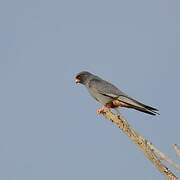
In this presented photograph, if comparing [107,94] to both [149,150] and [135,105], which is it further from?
[149,150]

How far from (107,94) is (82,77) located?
192 centimetres

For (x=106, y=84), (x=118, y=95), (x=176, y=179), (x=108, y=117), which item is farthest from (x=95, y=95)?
(x=176, y=179)

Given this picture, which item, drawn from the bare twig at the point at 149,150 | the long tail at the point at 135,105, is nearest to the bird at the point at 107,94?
the long tail at the point at 135,105

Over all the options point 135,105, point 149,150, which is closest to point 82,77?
point 135,105

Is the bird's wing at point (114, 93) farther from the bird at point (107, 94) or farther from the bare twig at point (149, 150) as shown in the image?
the bare twig at point (149, 150)

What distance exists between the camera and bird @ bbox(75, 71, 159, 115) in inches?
348

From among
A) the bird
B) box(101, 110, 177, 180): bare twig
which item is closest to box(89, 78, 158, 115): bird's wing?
the bird

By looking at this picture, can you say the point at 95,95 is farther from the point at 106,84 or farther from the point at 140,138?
the point at 140,138

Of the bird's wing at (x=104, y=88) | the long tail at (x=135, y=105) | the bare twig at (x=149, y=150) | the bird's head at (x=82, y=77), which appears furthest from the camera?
the bird's head at (x=82, y=77)

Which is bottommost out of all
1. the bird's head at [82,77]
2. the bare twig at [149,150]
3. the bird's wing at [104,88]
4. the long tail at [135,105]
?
the bare twig at [149,150]

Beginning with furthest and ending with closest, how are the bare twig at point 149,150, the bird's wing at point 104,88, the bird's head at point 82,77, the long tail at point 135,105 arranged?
the bird's head at point 82,77
the bird's wing at point 104,88
the long tail at point 135,105
the bare twig at point 149,150

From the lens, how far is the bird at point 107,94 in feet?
29.0

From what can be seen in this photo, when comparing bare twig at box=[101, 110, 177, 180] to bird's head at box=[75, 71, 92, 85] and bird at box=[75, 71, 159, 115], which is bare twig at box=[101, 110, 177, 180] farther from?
bird's head at box=[75, 71, 92, 85]

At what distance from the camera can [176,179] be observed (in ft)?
13.5
